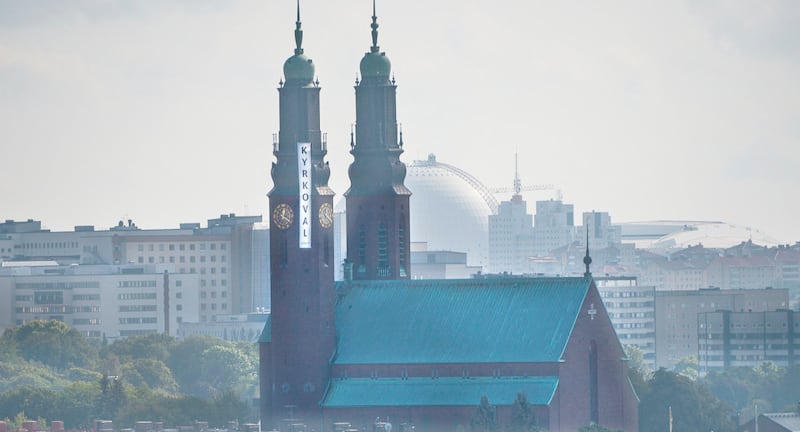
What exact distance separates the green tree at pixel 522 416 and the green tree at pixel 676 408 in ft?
65.1

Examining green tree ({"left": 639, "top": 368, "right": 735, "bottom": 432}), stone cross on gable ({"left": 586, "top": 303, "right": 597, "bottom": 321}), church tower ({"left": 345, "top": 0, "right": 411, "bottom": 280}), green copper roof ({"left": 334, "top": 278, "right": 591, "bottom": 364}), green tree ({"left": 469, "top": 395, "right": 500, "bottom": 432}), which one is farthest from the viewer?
green tree ({"left": 639, "top": 368, "right": 735, "bottom": 432})

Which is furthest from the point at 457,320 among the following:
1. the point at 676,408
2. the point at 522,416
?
the point at 676,408

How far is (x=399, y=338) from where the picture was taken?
176 m

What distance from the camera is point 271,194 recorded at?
575ft

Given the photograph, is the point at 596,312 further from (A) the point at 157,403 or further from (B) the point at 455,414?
(A) the point at 157,403

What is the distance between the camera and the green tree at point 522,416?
16475 cm

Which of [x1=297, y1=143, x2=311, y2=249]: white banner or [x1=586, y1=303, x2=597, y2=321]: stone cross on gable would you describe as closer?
[x1=586, y1=303, x2=597, y2=321]: stone cross on gable

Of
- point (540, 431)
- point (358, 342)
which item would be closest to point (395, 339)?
point (358, 342)

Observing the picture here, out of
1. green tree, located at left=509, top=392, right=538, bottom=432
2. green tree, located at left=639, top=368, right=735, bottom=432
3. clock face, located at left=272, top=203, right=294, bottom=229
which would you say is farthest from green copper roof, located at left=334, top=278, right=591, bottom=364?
green tree, located at left=639, top=368, right=735, bottom=432

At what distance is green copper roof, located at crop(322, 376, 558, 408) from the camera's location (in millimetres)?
170500

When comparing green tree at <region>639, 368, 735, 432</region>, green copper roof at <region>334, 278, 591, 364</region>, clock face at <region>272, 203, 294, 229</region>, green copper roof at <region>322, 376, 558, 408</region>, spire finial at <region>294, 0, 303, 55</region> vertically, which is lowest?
green tree at <region>639, 368, 735, 432</region>

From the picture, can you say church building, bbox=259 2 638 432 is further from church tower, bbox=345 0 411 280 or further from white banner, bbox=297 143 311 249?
church tower, bbox=345 0 411 280

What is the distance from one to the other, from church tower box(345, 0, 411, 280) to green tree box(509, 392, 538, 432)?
16989 millimetres

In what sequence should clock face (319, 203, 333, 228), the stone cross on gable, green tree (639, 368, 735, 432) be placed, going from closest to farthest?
the stone cross on gable
clock face (319, 203, 333, 228)
green tree (639, 368, 735, 432)
